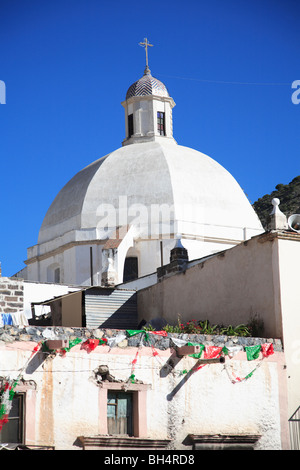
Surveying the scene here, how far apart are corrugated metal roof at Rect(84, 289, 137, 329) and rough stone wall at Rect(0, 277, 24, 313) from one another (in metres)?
1.97

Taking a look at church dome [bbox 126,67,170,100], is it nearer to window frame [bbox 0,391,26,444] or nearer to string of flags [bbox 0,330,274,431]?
string of flags [bbox 0,330,274,431]

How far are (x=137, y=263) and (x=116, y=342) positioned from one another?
1748 centimetres

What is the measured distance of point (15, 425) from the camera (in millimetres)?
15430

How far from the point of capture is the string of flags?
15.4m

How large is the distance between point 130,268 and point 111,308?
9.57 m

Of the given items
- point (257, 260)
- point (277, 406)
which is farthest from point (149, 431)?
point (257, 260)

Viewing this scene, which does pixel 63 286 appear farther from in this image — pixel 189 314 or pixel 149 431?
pixel 149 431

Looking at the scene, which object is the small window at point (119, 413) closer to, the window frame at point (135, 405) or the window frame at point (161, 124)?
the window frame at point (135, 405)

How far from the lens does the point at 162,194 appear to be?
114 ft

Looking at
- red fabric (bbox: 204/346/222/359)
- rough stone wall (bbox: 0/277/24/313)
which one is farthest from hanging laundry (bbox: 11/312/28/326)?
red fabric (bbox: 204/346/222/359)

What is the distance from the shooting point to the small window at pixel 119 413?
16516mm

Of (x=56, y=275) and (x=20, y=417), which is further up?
(x=56, y=275)

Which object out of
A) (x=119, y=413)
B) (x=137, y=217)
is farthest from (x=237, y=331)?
(x=137, y=217)

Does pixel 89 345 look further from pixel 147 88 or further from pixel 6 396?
Result: pixel 147 88
